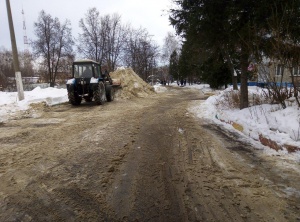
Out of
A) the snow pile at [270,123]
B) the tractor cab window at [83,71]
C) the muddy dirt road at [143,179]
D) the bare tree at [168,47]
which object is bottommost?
the muddy dirt road at [143,179]

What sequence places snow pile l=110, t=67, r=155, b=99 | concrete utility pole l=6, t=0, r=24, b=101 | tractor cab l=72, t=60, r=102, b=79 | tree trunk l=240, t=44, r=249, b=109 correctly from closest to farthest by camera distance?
tree trunk l=240, t=44, r=249, b=109 < concrete utility pole l=6, t=0, r=24, b=101 < tractor cab l=72, t=60, r=102, b=79 < snow pile l=110, t=67, r=155, b=99

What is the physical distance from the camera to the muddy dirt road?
3.38 m

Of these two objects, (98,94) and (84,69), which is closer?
(98,94)

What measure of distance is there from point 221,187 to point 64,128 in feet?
19.7

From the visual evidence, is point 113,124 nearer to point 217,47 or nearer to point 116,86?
point 217,47

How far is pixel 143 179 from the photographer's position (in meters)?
4.39

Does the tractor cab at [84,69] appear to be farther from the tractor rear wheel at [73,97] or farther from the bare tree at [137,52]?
the bare tree at [137,52]

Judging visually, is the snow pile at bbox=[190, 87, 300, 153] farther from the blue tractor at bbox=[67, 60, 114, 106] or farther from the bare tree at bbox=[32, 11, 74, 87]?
the bare tree at bbox=[32, 11, 74, 87]

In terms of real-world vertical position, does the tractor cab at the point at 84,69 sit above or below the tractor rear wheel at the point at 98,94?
above

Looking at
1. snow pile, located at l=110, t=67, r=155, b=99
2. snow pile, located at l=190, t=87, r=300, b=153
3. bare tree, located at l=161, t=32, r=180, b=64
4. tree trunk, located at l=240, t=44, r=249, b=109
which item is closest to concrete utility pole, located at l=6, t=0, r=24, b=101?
snow pile, located at l=110, t=67, r=155, b=99

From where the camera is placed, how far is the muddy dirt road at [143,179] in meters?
3.38

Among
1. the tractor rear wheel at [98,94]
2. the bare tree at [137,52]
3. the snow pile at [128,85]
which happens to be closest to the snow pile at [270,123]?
the tractor rear wheel at [98,94]

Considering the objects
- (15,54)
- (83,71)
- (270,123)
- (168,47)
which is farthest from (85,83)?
(168,47)

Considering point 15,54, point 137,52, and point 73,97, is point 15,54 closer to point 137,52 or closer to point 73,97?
point 73,97
